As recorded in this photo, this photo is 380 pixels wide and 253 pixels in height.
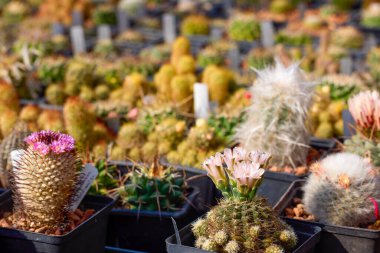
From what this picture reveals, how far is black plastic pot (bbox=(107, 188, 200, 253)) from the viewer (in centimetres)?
290

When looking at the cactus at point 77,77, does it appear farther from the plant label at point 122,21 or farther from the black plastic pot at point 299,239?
the plant label at point 122,21

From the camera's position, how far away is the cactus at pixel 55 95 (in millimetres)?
4719

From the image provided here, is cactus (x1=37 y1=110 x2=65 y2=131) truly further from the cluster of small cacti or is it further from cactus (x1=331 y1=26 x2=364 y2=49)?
cactus (x1=331 y1=26 x2=364 y2=49)

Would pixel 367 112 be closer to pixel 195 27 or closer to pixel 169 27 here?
pixel 169 27

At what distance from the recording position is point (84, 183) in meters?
2.69

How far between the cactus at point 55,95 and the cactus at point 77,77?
67 millimetres

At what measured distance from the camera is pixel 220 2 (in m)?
9.98

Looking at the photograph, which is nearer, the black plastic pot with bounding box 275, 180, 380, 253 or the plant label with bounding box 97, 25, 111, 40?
the black plastic pot with bounding box 275, 180, 380, 253

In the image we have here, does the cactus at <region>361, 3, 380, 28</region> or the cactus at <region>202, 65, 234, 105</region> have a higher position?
the cactus at <region>361, 3, 380, 28</region>

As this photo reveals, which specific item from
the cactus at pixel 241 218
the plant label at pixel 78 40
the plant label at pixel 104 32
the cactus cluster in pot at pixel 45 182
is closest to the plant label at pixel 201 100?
the cactus cluster in pot at pixel 45 182

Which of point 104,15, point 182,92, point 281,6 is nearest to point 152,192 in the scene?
point 182,92

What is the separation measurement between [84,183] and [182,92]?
184 centimetres

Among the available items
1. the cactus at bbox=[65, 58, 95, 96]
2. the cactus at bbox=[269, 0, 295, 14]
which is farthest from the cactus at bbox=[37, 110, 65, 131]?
the cactus at bbox=[269, 0, 295, 14]

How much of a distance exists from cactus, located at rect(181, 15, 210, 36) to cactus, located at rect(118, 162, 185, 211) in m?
5.03
